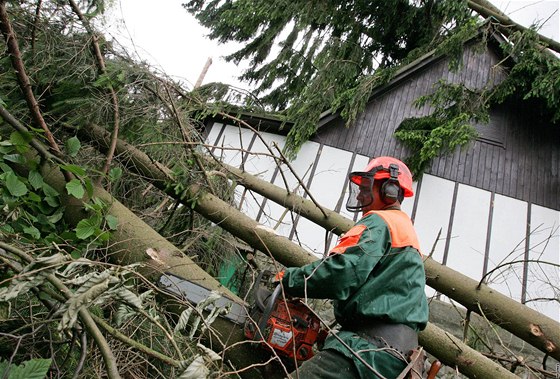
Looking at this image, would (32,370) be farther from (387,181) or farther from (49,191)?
(387,181)

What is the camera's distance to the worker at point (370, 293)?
1.90 metres

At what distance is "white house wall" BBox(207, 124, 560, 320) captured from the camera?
7.00 metres

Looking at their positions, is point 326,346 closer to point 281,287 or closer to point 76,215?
point 281,287

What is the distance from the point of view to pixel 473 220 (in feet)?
24.3

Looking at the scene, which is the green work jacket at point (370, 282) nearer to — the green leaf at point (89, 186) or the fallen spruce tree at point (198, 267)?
the fallen spruce tree at point (198, 267)

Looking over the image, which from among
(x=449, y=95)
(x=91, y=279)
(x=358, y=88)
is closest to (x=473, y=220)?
(x=449, y=95)

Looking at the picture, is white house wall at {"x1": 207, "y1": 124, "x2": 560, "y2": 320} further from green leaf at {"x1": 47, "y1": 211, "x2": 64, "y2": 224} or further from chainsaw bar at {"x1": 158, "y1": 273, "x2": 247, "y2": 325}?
chainsaw bar at {"x1": 158, "y1": 273, "x2": 247, "y2": 325}

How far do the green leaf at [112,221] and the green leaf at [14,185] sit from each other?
0.53 meters

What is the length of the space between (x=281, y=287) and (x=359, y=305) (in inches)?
17.0

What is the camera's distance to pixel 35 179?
2.66 meters

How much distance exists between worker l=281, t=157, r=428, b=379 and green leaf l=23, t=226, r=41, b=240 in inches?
63.0

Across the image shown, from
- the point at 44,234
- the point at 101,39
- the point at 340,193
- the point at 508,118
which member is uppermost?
the point at 508,118

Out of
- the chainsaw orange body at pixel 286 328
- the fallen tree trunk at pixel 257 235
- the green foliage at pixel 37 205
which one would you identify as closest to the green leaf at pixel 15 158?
the green foliage at pixel 37 205

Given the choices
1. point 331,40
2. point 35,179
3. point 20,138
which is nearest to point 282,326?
point 35,179
